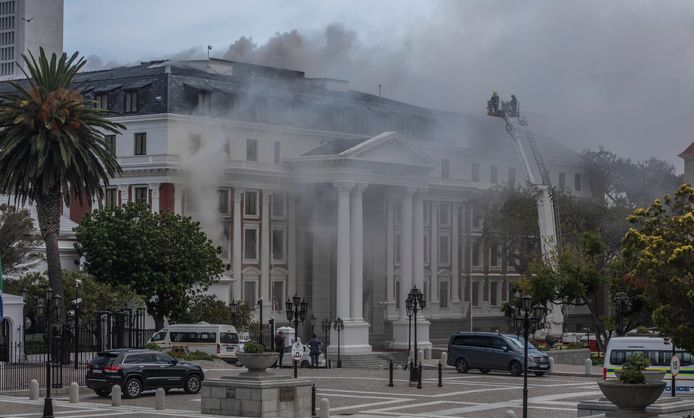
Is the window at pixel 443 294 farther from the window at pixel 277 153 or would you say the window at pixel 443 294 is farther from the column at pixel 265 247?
the window at pixel 277 153

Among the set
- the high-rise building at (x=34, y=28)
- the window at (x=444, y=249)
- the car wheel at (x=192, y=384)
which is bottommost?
the car wheel at (x=192, y=384)

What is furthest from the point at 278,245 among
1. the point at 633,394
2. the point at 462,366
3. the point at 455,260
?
the point at 633,394

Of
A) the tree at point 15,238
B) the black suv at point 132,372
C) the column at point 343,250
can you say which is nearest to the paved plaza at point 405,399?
the black suv at point 132,372

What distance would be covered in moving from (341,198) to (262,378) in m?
48.0

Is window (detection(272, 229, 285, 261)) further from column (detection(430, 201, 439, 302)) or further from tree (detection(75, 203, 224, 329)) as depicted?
column (detection(430, 201, 439, 302))

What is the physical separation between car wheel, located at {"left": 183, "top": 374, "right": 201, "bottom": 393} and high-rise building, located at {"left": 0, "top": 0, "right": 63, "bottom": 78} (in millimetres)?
114575

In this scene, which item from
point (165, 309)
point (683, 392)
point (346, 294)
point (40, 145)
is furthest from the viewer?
point (346, 294)

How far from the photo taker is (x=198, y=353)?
210ft

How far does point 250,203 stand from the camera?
90.9 metres

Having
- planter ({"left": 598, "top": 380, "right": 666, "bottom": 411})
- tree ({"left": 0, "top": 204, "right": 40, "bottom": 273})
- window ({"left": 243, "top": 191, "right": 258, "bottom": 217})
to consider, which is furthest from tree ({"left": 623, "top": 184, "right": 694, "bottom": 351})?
window ({"left": 243, "top": 191, "right": 258, "bottom": 217})

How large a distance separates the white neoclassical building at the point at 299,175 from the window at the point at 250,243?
89mm

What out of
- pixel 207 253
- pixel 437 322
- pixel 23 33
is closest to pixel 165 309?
pixel 207 253

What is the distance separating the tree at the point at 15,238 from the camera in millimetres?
72750

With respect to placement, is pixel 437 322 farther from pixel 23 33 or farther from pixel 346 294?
pixel 23 33
